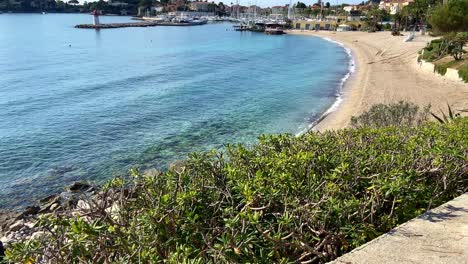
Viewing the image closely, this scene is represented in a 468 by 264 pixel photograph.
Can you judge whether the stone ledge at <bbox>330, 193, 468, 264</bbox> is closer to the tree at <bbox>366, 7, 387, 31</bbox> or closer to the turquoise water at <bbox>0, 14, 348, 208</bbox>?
the turquoise water at <bbox>0, 14, 348, 208</bbox>

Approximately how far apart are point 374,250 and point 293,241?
0.94m

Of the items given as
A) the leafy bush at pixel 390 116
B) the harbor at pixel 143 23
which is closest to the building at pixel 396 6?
the harbor at pixel 143 23

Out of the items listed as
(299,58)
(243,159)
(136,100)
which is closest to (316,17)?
(299,58)

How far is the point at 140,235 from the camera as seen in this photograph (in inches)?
172

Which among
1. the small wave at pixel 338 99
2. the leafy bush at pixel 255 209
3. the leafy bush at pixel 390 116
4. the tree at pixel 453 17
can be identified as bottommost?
the small wave at pixel 338 99

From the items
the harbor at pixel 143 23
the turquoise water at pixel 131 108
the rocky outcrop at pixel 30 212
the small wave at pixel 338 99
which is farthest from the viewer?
the harbor at pixel 143 23

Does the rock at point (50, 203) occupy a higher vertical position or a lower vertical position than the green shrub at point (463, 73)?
lower

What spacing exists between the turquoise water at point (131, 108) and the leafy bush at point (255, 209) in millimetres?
12660

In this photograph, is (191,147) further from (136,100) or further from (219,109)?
(136,100)

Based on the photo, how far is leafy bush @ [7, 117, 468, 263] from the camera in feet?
14.0

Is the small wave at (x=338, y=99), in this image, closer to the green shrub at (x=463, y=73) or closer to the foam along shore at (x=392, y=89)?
the foam along shore at (x=392, y=89)

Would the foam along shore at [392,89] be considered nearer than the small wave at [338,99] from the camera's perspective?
No

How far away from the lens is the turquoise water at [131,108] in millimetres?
19766

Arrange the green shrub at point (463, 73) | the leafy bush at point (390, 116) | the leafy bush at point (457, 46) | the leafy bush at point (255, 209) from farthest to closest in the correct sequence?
the leafy bush at point (457, 46)
the green shrub at point (463, 73)
the leafy bush at point (390, 116)
the leafy bush at point (255, 209)
